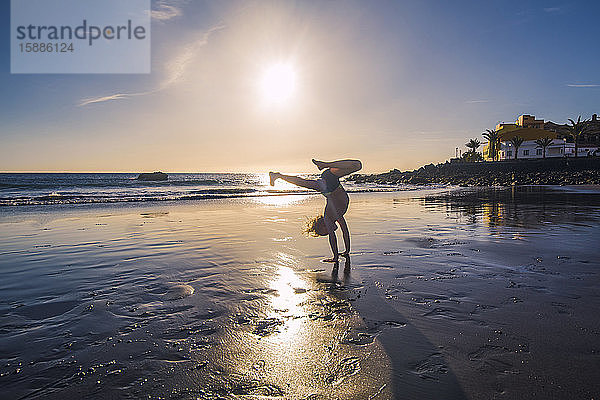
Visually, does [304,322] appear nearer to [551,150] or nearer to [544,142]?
[544,142]

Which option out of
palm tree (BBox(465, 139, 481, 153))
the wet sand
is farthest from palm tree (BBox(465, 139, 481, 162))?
the wet sand

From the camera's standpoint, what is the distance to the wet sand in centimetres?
260

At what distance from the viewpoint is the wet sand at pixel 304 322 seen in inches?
103

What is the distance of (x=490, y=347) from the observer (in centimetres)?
306

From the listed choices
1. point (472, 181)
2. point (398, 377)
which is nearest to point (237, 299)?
point (398, 377)

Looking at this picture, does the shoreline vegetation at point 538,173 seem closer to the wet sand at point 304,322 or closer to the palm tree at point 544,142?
the palm tree at point 544,142

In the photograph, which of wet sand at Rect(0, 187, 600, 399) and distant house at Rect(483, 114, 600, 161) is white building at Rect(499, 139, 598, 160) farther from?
wet sand at Rect(0, 187, 600, 399)

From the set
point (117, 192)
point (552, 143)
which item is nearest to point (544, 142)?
point (552, 143)

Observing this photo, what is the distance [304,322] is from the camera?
3729 mm

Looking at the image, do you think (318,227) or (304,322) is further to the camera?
(318,227)

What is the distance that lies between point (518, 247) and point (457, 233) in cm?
214

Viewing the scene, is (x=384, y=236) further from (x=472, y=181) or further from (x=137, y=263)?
(x=472, y=181)

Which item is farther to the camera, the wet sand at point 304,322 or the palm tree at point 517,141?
the palm tree at point 517,141

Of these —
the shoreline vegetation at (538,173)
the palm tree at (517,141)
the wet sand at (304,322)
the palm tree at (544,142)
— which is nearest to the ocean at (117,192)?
the shoreline vegetation at (538,173)
